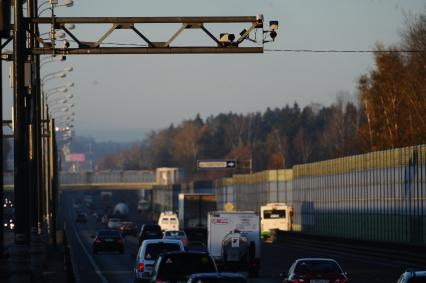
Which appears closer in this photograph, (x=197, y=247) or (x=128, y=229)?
(x=197, y=247)

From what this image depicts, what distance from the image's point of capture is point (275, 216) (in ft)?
374

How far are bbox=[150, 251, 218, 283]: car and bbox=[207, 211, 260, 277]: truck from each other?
1997cm

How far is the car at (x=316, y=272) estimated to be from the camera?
102ft

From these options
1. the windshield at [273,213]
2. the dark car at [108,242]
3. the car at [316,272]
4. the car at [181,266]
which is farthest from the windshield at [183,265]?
the windshield at [273,213]

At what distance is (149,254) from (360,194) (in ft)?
181

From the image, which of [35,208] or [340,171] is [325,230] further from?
[35,208]

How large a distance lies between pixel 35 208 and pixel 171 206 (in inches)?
5586

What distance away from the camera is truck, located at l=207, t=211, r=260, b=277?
4891 centimetres

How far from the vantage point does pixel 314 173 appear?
111250 mm

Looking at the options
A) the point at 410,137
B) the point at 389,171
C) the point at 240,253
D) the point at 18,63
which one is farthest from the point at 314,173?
the point at 18,63

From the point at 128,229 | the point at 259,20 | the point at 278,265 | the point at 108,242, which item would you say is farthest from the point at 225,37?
the point at 128,229

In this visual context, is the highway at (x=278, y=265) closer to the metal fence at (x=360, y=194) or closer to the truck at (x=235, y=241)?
the truck at (x=235, y=241)

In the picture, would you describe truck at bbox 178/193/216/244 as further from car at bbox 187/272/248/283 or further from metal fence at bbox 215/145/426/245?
car at bbox 187/272/248/283

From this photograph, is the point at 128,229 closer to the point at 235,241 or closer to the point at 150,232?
the point at 150,232
